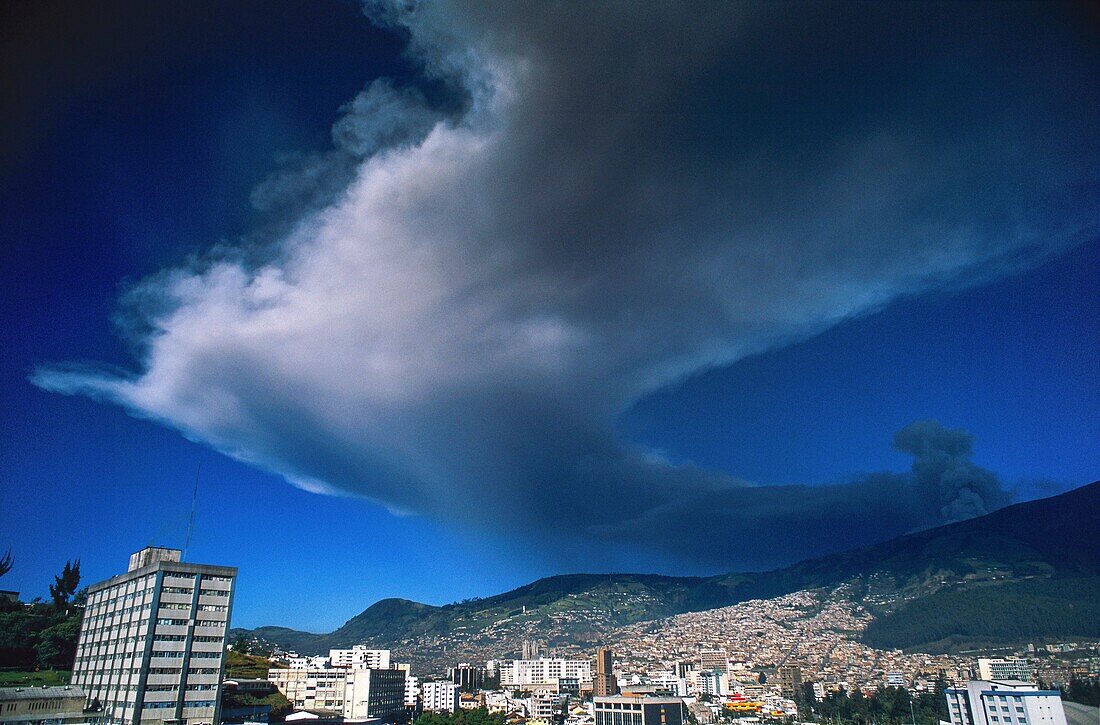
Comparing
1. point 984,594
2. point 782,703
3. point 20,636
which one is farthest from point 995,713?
point 984,594

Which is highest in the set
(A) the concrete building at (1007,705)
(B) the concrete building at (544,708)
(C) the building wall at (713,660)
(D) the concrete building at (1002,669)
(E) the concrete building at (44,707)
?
(E) the concrete building at (44,707)

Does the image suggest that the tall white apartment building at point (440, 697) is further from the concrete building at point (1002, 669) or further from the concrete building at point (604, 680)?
the concrete building at point (1002, 669)

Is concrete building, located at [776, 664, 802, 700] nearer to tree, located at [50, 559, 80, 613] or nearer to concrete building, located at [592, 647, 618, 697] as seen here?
concrete building, located at [592, 647, 618, 697]

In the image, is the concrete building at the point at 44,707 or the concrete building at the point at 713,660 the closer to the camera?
the concrete building at the point at 44,707

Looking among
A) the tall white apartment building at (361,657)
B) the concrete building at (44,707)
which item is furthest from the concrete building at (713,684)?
the concrete building at (44,707)

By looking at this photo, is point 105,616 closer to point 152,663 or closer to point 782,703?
point 152,663

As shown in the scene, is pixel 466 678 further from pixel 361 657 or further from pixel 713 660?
pixel 713 660

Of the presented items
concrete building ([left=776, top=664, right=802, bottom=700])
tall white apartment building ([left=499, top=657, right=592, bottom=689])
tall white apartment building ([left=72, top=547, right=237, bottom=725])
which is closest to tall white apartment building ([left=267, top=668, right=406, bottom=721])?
tall white apartment building ([left=72, top=547, right=237, bottom=725])
